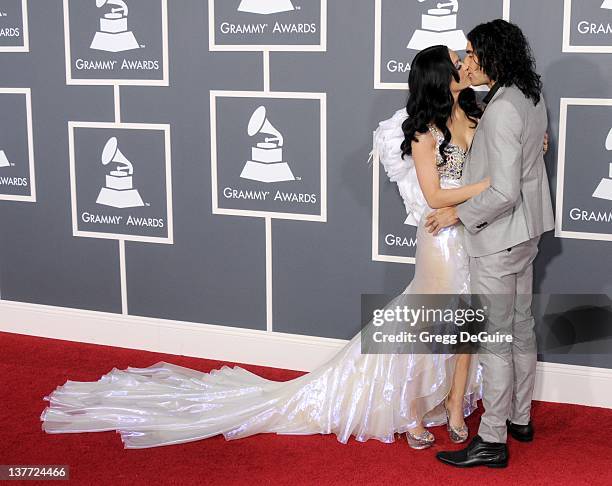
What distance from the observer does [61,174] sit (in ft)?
15.5

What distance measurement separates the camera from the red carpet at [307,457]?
3.18 meters

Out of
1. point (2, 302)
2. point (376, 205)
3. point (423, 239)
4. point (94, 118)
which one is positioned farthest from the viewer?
point (2, 302)

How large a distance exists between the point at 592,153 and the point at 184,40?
2000mm

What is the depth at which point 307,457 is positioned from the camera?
11.0 feet

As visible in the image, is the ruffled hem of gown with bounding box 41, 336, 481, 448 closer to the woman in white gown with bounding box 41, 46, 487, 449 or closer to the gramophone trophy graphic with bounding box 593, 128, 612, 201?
the woman in white gown with bounding box 41, 46, 487, 449

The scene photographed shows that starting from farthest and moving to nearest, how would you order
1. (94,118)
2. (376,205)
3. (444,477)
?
1. (94,118)
2. (376,205)
3. (444,477)

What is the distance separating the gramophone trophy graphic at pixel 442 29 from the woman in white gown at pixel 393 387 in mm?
481

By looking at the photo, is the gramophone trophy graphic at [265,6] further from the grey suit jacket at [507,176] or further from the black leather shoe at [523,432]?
the black leather shoe at [523,432]

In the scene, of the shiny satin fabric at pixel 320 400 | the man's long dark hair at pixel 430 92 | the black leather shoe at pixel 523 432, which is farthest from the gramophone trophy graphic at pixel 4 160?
the black leather shoe at pixel 523 432

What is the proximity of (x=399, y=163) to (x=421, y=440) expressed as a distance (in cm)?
109

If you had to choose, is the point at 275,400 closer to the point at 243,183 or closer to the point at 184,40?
the point at 243,183

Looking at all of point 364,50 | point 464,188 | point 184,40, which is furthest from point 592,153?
point 184,40

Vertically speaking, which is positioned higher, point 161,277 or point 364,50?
point 364,50

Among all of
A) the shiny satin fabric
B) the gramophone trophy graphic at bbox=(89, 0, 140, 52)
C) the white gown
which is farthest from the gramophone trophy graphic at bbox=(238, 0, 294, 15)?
the shiny satin fabric
